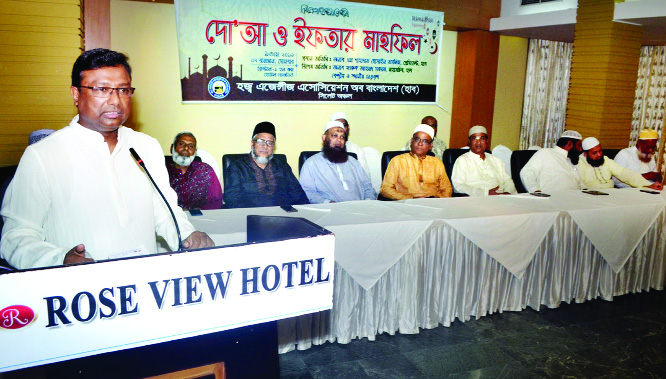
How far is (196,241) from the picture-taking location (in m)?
1.62

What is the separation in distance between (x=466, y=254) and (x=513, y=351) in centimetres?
61

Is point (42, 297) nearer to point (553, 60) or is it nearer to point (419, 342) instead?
point (419, 342)

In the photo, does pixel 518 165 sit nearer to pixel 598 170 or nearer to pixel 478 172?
pixel 478 172

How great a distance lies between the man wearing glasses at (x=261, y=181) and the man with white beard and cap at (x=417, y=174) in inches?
31.5

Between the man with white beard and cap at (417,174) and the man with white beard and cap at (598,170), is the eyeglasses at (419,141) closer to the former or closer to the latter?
the man with white beard and cap at (417,174)

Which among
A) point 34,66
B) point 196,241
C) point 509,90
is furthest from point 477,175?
point 34,66

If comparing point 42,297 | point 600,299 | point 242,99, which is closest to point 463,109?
point 242,99

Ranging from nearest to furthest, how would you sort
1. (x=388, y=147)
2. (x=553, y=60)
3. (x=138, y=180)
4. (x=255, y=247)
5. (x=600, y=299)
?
(x=255, y=247) < (x=138, y=180) < (x=600, y=299) < (x=388, y=147) < (x=553, y=60)

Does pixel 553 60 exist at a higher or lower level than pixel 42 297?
higher

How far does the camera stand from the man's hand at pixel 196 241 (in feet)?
5.30

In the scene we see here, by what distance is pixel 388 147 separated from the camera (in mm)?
6684

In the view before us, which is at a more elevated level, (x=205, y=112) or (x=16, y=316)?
(x=205, y=112)

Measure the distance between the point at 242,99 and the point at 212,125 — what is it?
1.59 ft

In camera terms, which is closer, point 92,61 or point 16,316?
point 16,316
